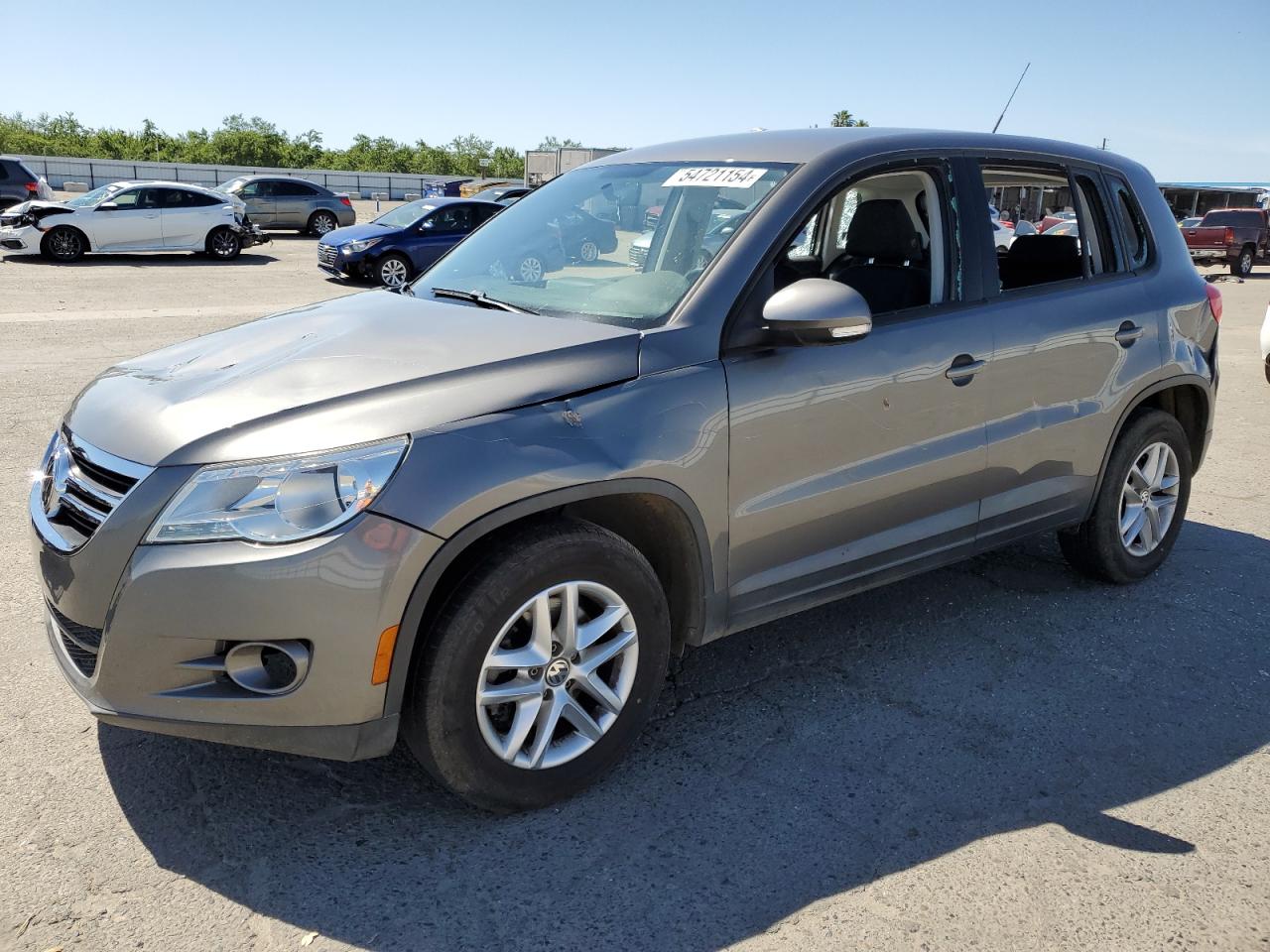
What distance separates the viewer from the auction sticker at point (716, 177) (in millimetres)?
3604

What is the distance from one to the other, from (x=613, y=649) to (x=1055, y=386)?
2.15 meters

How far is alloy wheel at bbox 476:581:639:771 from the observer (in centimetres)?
284

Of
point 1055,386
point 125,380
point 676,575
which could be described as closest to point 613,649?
point 676,575

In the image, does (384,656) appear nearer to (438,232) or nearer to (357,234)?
(357,234)

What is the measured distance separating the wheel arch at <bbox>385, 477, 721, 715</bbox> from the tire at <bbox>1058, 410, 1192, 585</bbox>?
2.16 m

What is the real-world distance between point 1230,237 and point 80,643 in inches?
1199

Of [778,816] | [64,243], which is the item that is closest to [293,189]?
[64,243]

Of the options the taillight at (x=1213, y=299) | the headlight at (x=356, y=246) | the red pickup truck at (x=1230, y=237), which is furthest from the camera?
the red pickup truck at (x=1230, y=237)

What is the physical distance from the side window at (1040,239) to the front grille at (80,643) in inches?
127

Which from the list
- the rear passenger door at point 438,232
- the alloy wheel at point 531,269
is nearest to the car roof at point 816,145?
the alloy wheel at point 531,269

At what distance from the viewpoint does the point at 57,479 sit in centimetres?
300

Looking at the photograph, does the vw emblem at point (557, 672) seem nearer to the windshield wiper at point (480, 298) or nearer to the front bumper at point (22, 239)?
the windshield wiper at point (480, 298)

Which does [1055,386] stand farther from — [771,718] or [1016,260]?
[771,718]

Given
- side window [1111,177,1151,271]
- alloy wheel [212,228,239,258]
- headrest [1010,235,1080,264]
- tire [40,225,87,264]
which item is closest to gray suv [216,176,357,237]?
alloy wheel [212,228,239,258]
